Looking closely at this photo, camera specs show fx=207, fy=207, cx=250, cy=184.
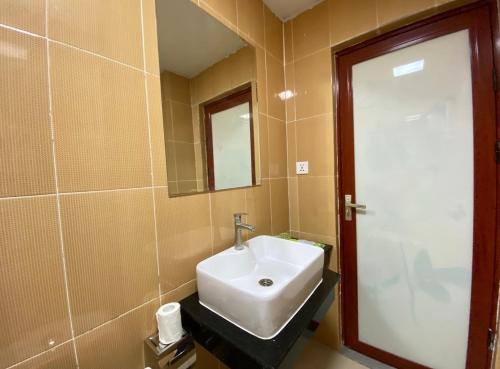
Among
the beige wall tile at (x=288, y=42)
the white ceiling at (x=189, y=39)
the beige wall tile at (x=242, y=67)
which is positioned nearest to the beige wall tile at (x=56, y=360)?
the white ceiling at (x=189, y=39)

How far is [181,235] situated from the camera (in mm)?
894

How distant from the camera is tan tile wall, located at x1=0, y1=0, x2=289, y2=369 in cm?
54

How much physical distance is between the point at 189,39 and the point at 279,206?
3.75ft

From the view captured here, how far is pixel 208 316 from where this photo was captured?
80 cm

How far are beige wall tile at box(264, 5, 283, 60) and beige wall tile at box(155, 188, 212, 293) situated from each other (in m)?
1.20

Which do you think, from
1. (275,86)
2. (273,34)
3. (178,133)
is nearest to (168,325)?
(178,133)

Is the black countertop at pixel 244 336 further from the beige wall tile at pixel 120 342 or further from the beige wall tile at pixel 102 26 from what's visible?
the beige wall tile at pixel 102 26

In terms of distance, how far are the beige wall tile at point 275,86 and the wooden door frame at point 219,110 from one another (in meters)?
0.19

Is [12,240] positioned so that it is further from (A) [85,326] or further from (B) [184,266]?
(B) [184,266]

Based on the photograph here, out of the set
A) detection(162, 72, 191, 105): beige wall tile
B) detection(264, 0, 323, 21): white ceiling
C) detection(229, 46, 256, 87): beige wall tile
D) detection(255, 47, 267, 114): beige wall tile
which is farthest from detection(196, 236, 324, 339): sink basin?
detection(264, 0, 323, 21): white ceiling

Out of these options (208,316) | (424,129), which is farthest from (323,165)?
(208,316)

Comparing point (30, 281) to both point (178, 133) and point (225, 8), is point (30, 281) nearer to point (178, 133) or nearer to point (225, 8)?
point (178, 133)

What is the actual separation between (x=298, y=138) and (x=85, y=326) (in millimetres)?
1504

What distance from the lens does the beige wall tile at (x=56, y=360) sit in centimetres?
56
